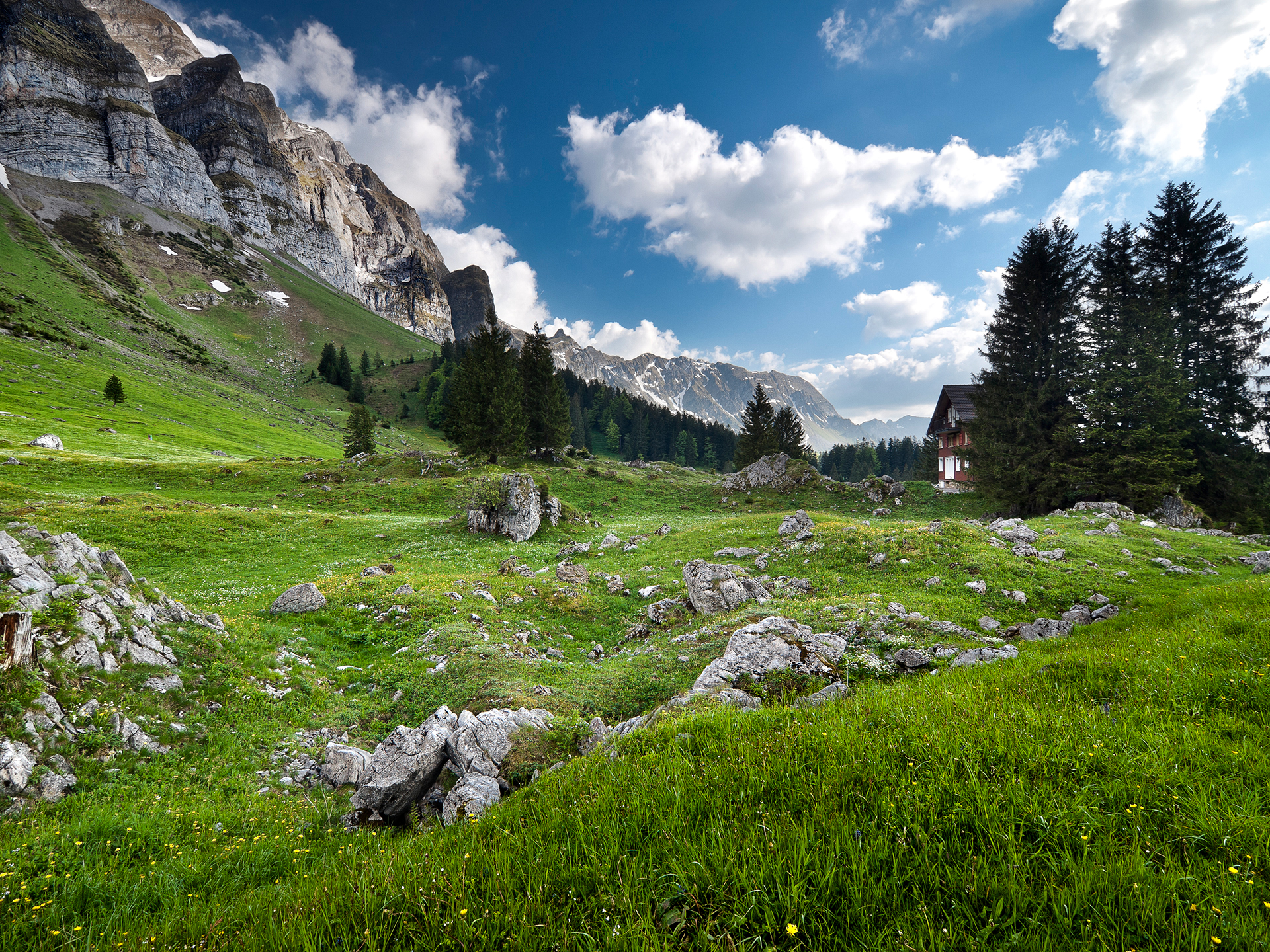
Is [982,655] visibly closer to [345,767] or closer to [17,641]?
[345,767]

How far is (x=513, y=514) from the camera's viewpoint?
93.5 feet

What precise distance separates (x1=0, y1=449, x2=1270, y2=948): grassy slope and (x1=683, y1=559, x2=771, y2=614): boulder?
357 centimetres

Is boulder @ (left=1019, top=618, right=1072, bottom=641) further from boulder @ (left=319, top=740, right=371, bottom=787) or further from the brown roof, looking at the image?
the brown roof

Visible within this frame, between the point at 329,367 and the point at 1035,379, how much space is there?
14970cm

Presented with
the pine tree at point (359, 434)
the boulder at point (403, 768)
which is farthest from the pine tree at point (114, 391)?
the boulder at point (403, 768)

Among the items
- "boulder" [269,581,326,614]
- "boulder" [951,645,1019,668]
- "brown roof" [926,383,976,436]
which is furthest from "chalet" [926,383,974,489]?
"boulder" [269,581,326,614]

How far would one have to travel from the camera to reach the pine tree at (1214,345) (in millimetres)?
29438

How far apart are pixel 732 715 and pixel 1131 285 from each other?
46508mm

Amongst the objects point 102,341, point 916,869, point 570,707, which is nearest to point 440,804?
point 570,707

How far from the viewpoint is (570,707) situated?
28.3 feet

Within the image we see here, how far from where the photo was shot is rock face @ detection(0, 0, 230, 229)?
16425cm

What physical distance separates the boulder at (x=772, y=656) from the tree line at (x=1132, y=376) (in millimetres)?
31671

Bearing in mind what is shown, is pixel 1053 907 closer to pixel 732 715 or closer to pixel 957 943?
pixel 957 943

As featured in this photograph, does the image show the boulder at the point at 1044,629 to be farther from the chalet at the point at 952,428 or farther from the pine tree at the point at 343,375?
the pine tree at the point at 343,375
